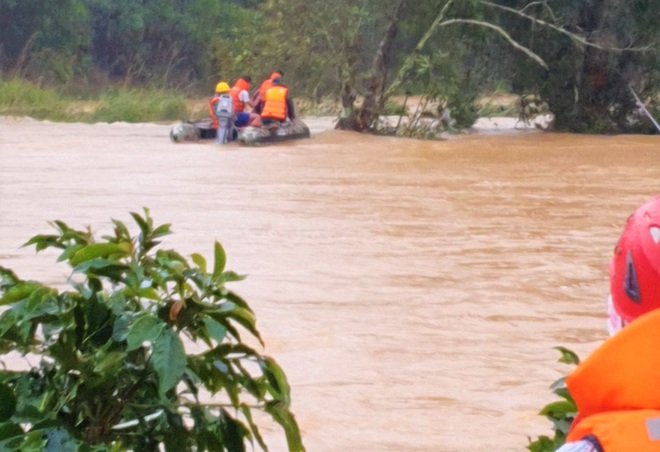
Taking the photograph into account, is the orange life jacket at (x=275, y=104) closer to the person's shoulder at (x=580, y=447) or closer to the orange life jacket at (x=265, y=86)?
the orange life jacket at (x=265, y=86)

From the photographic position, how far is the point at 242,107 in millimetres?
22234

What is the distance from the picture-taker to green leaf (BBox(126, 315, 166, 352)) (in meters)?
2.28

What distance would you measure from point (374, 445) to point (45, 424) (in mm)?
2993

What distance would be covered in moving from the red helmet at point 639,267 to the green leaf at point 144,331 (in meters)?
0.81

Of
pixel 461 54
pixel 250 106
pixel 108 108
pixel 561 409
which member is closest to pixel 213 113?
pixel 250 106

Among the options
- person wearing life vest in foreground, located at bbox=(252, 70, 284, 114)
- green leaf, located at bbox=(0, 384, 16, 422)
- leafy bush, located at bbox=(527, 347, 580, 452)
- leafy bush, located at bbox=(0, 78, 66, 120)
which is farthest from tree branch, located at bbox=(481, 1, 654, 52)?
green leaf, located at bbox=(0, 384, 16, 422)

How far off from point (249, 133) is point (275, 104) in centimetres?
97

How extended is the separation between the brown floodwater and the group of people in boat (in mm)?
616

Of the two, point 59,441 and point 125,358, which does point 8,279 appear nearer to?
point 125,358

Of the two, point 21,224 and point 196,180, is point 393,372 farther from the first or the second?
point 196,180

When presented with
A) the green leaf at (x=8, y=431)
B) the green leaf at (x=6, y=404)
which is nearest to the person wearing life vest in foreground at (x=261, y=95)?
the green leaf at (x=6, y=404)

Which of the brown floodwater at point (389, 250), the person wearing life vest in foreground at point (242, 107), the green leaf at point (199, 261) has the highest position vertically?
the green leaf at point (199, 261)

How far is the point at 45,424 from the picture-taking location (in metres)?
2.26

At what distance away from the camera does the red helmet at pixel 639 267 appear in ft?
6.85
